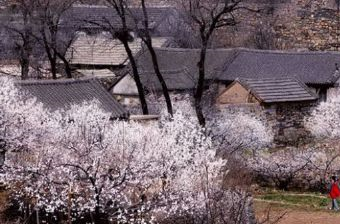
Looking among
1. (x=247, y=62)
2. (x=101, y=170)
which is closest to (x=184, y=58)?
(x=247, y=62)

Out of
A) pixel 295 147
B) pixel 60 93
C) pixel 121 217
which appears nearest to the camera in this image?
pixel 121 217

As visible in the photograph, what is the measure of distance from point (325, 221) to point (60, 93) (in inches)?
281

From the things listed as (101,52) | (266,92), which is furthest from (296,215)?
(101,52)

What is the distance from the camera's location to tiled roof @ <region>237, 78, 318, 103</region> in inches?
1005

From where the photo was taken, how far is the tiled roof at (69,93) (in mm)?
19344

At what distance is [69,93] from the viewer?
794 inches

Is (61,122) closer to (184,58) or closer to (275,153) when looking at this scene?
(275,153)

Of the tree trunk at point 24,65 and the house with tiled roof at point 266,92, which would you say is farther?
the tree trunk at point 24,65

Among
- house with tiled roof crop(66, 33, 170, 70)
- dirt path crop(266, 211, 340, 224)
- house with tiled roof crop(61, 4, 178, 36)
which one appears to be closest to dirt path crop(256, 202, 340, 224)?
dirt path crop(266, 211, 340, 224)

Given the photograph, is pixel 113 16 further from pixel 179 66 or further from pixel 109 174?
pixel 109 174

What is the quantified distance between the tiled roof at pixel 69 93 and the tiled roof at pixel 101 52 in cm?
1232

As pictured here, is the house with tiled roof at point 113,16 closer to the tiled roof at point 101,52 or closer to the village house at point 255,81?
the tiled roof at point 101,52

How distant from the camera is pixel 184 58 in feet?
97.6

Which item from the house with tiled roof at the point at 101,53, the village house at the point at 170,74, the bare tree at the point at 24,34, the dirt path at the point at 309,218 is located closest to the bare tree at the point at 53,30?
the bare tree at the point at 24,34
